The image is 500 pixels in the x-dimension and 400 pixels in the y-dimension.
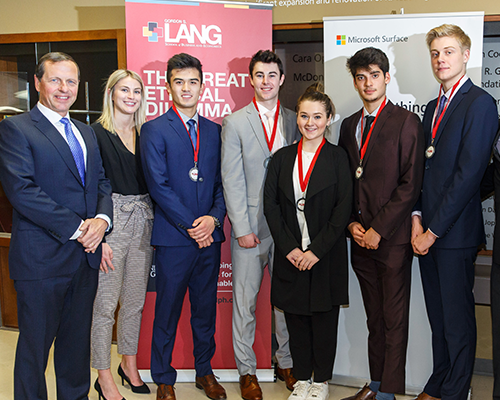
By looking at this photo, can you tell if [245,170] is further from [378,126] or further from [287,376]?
[287,376]

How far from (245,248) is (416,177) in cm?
113

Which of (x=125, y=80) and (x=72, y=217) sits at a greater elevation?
(x=125, y=80)

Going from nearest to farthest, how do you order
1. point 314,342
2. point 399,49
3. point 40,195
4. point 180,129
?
point 40,195
point 314,342
point 180,129
point 399,49

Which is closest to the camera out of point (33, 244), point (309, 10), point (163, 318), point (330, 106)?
point (33, 244)

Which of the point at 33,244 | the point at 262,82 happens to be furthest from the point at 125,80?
the point at 33,244

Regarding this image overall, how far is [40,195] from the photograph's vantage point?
2.07 m

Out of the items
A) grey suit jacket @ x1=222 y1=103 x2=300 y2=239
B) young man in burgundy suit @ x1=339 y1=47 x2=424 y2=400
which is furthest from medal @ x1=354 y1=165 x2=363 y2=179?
grey suit jacket @ x1=222 y1=103 x2=300 y2=239

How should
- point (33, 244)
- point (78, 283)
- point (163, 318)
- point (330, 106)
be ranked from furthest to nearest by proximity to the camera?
point (163, 318), point (330, 106), point (78, 283), point (33, 244)

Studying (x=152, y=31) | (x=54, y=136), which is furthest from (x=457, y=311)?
(x=152, y=31)

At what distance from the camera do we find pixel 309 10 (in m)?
3.78

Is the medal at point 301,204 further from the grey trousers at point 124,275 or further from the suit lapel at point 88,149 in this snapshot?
the suit lapel at point 88,149

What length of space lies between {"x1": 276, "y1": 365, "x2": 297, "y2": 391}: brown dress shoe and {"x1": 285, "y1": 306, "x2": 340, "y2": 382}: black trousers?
1.16 feet

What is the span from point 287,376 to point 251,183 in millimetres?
1384

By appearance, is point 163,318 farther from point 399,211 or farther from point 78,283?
point 399,211
